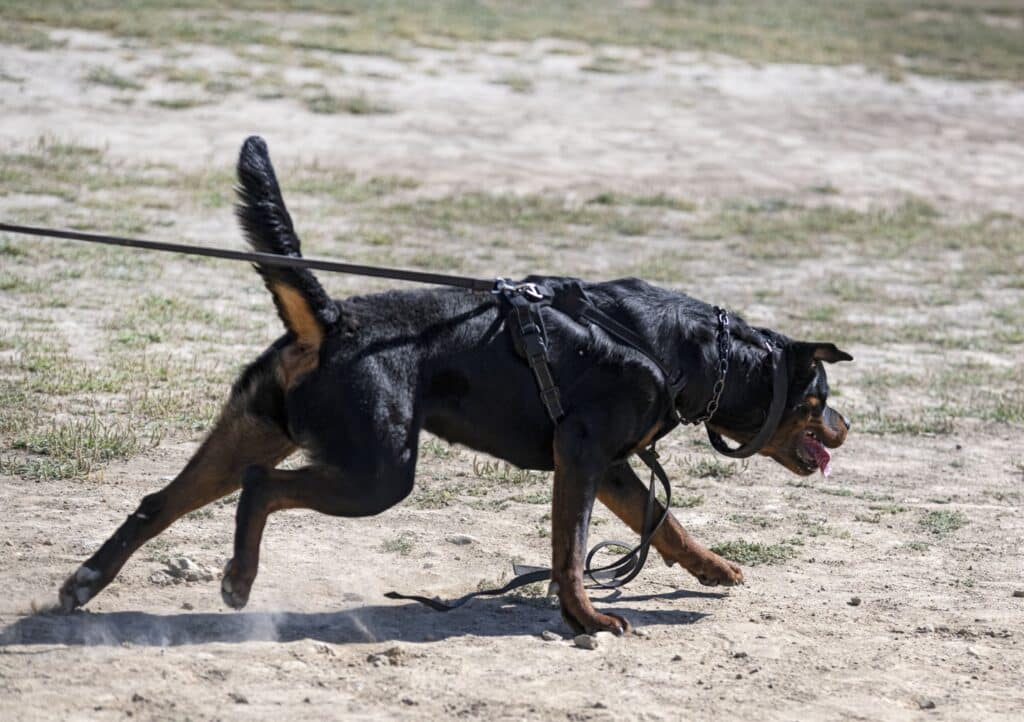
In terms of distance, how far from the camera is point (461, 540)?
662 centimetres

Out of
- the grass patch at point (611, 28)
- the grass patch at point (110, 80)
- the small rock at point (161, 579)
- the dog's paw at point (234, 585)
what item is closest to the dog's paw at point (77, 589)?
the small rock at point (161, 579)

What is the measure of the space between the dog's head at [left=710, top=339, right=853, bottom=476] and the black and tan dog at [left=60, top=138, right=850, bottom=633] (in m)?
0.01

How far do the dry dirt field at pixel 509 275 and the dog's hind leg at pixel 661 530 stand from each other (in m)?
0.14

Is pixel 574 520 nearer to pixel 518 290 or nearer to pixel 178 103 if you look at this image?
pixel 518 290

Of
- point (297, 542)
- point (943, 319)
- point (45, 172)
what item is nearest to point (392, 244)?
point (45, 172)

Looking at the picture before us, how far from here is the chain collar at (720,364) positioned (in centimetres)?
594

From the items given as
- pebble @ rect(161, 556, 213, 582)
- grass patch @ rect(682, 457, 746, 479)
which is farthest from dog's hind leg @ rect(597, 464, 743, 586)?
grass patch @ rect(682, 457, 746, 479)

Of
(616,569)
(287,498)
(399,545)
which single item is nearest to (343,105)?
(399,545)

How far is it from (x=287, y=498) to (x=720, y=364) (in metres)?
1.90

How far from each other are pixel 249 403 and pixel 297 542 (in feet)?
3.86

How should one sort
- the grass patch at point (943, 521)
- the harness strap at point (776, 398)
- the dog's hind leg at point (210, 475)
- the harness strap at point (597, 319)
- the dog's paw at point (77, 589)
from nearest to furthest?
the dog's paw at point (77, 589) < the dog's hind leg at point (210, 475) < the harness strap at point (597, 319) < the harness strap at point (776, 398) < the grass patch at point (943, 521)

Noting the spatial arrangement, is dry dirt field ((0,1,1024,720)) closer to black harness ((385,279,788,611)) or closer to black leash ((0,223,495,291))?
black harness ((385,279,788,611))

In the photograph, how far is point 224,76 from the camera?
19.1 meters

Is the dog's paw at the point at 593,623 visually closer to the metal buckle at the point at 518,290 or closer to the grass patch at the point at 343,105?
the metal buckle at the point at 518,290
